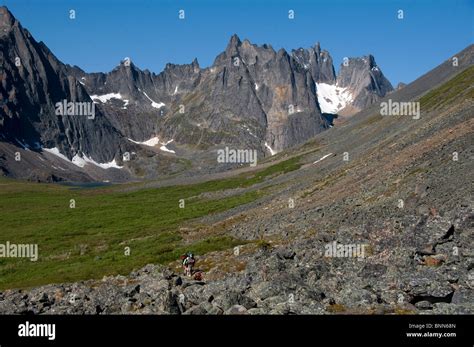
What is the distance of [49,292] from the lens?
111 feet

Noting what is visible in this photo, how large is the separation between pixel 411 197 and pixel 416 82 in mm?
159101

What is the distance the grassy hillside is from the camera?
1982 inches

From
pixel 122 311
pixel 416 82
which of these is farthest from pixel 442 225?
pixel 416 82

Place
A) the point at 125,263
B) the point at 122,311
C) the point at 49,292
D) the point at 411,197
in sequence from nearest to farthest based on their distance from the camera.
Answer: the point at 122,311, the point at 49,292, the point at 411,197, the point at 125,263

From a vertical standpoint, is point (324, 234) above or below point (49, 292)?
above

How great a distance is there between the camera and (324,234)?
39031 millimetres

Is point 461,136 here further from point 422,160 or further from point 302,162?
point 302,162

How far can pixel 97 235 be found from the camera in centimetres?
8025

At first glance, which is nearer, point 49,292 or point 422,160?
point 49,292

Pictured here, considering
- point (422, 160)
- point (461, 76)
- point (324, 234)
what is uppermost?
point (461, 76)

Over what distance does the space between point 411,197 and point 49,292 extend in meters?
28.3

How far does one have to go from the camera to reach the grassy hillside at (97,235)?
5034cm
